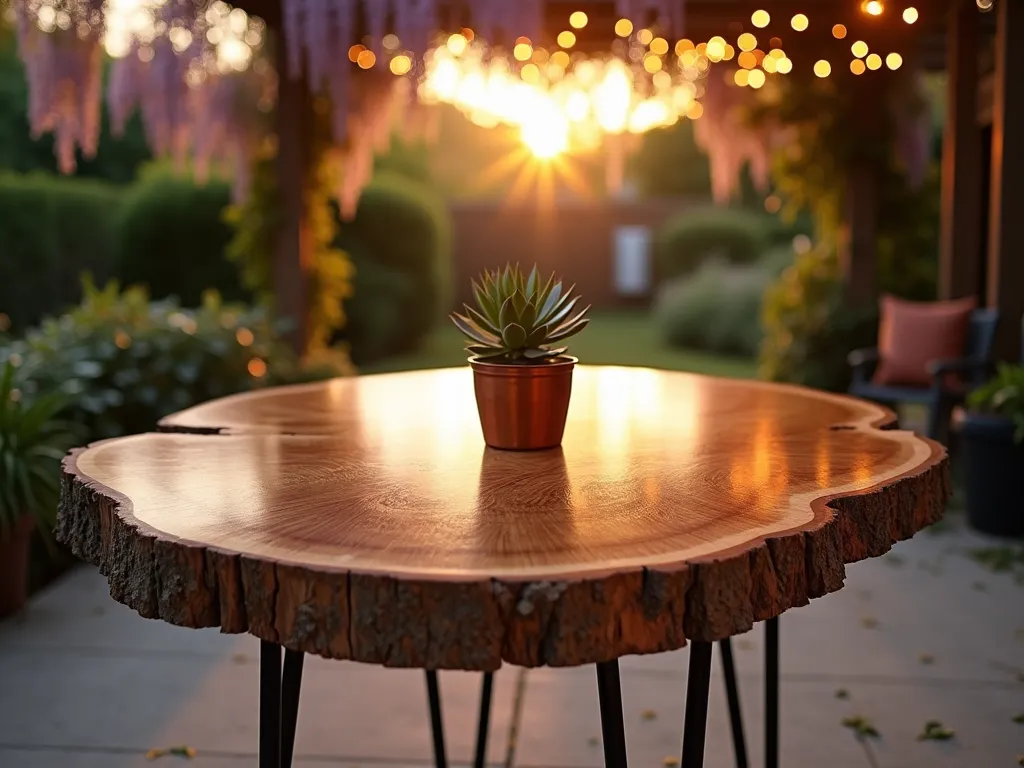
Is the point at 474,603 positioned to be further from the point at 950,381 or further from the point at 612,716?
the point at 950,381

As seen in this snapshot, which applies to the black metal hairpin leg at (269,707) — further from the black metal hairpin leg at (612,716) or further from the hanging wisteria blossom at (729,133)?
the hanging wisteria blossom at (729,133)

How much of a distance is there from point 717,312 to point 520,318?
10.4 metres

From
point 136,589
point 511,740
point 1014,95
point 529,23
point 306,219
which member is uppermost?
point 529,23

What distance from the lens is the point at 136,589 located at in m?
1.30

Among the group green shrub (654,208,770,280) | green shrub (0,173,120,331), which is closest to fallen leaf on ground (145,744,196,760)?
green shrub (0,173,120,331)

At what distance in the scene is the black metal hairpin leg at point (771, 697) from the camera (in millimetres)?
2127

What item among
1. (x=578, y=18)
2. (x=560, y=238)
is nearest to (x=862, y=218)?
(x=578, y=18)

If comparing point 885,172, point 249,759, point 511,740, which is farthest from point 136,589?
point 885,172

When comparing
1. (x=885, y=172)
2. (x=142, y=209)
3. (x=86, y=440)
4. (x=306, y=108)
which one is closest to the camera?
(x=86, y=440)

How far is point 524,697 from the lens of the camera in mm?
2771

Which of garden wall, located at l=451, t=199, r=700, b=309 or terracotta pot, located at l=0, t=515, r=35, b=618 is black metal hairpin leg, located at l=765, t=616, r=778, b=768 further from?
garden wall, located at l=451, t=199, r=700, b=309

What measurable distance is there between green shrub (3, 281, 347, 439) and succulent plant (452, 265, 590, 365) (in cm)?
248

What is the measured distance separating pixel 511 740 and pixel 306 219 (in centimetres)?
419

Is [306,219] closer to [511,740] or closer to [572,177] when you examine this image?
[511,740]
